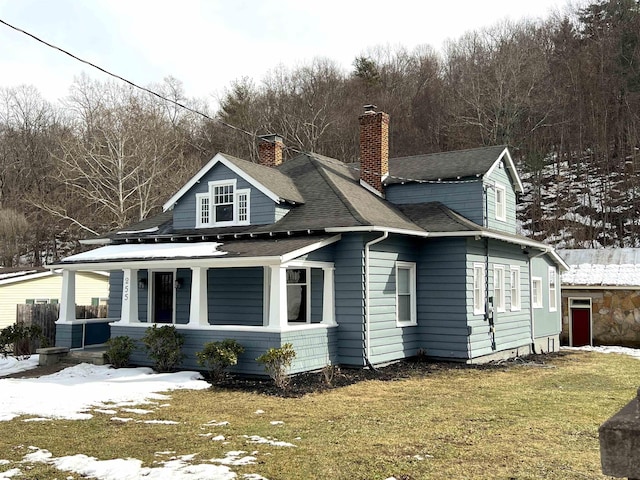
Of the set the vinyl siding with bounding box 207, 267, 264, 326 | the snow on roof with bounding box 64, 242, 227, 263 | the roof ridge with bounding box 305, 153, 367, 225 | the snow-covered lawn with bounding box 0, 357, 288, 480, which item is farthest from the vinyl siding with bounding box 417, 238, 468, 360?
the snow-covered lawn with bounding box 0, 357, 288, 480

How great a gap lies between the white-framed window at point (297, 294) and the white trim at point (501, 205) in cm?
650

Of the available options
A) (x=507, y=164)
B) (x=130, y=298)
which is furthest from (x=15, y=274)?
(x=507, y=164)

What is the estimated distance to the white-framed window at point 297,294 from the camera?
Answer: 1533 centimetres

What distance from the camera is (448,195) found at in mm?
17969

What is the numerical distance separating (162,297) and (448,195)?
336 inches

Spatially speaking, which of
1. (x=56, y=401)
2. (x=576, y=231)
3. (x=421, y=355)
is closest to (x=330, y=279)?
(x=421, y=355)

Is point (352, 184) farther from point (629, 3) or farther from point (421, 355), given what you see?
point (629, 3)

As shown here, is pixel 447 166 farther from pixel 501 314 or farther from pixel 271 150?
pixel 271 150

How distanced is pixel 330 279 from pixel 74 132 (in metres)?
29.0

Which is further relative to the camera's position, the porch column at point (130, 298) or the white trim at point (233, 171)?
the white trim at point (233, 171)

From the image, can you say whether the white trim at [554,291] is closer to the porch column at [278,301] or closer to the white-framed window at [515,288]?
the white-framed window at [515,288]

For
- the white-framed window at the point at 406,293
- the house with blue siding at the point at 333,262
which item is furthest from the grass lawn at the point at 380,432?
the white-framed window at the point at 406,293

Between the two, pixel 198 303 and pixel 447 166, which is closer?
pixel 198 303

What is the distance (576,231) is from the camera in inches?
1422
